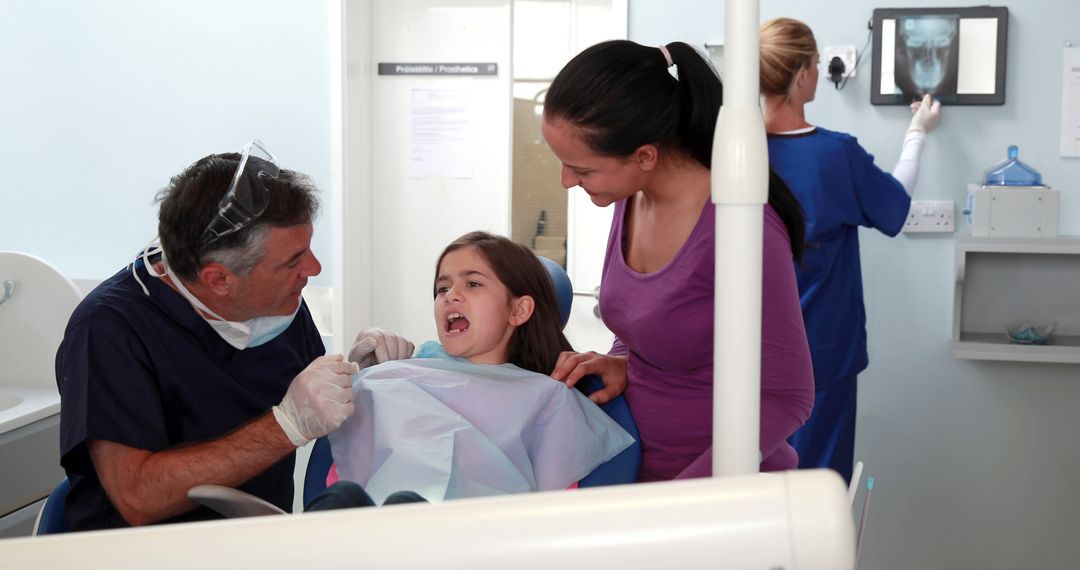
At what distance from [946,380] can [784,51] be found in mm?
1254

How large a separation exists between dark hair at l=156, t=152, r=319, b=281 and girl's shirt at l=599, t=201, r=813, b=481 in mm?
527

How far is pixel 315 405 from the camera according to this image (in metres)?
1.44

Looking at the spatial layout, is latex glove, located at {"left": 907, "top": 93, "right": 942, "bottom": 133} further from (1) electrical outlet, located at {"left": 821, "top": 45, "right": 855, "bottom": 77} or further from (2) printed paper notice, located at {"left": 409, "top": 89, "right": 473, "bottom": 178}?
(2) printed paper notice, located at {"left": 409, "top": 89, "right": 473, "bottom": 178}

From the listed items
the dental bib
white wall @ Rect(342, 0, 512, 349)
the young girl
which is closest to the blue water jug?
white wall @ Rect(342, 0, 512, 349)

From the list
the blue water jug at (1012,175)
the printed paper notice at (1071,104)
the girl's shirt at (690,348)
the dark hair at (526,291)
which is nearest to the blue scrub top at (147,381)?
the dark hair at (526,291)

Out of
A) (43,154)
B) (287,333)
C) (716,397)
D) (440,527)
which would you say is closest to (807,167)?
(287,333)

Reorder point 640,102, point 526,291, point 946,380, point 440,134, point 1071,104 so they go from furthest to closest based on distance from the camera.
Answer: point 440,134 < point 946,380 < point 1071,104 < point 526,291 < point 640,102

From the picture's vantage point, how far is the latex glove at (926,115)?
9.50ft

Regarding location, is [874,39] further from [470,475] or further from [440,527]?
[440,527]

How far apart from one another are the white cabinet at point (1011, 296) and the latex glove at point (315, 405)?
2.03 metres

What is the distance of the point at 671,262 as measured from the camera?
4.63 ft

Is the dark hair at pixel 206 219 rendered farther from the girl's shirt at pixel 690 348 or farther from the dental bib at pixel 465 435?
the girl's shirt at pixel 690 348

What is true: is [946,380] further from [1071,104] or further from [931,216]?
[1071,104]

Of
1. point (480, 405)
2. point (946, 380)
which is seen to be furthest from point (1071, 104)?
point (480, 405)
